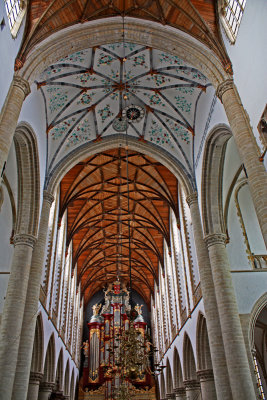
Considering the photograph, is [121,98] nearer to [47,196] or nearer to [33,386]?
[47,196]

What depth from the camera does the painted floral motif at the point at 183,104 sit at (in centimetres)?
1335

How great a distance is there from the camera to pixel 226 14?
9391 millimetres

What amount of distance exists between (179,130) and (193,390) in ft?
35.8

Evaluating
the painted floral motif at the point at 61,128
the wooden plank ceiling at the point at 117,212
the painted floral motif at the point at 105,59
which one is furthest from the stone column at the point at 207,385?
the painted floral motif at the point at 105,59

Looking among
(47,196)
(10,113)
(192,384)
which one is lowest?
(192,384)

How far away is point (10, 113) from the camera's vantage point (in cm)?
789

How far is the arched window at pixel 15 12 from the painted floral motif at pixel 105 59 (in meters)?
3.58

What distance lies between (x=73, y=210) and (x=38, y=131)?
27.2ft

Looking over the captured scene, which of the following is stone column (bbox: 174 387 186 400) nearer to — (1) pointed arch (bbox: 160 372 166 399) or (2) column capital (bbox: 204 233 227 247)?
(1) pointed arch (bbox: 160 372 166 399)

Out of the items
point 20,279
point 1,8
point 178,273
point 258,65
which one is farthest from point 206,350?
point 1,8

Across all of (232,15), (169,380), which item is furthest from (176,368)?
(232,15)

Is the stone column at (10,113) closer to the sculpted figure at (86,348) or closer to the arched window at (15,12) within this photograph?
the arched window at (15,12)

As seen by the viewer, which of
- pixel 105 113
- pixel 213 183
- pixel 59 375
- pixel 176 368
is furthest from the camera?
pixel 176 368

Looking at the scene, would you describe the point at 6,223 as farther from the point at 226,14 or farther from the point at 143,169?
the point at 226,14
